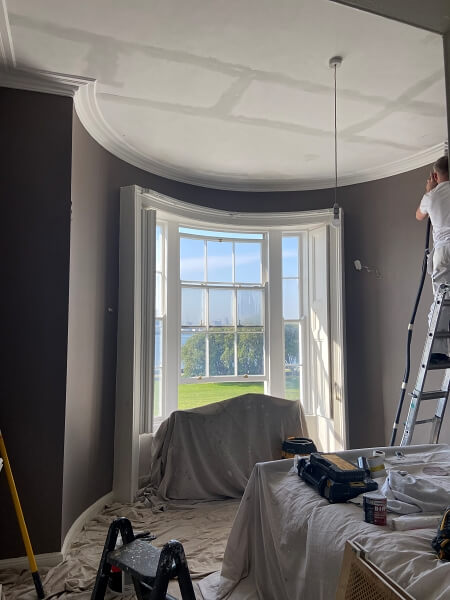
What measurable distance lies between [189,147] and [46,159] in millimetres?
1318

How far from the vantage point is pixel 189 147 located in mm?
3693

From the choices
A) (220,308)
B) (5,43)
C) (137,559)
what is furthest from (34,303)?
(220,308)

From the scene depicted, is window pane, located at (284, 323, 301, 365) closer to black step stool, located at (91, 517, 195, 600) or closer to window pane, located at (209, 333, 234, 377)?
window pane, located at (209, 333, 234, 377)

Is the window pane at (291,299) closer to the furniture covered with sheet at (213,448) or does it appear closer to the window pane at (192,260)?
the window pane at (192,260)

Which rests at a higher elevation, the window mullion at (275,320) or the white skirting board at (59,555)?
the window mullion at (275,320)

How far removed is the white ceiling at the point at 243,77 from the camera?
7.16ft

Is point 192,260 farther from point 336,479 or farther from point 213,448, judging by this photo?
point 336,479

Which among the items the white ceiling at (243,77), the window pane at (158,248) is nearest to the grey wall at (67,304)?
the white ceiling at (243,77)

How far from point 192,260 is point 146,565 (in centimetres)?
313

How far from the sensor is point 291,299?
4746 mm

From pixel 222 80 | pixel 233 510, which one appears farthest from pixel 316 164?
pixel 233 510

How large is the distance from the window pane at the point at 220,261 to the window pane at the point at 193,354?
0.60 meters

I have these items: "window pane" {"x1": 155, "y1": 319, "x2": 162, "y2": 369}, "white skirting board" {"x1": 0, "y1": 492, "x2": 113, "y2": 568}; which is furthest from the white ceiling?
"white skirting board" {"x1": 0, "y1": 492, "x2": 113, "y2": 568}

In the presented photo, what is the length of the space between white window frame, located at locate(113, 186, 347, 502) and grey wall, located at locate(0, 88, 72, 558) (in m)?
0.93
